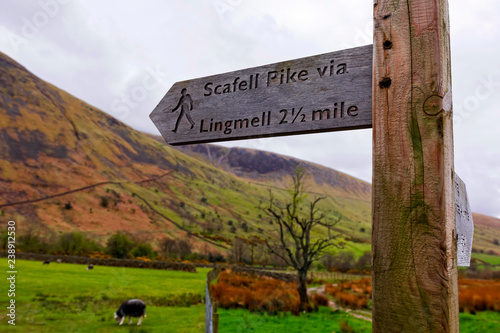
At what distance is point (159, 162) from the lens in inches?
4788

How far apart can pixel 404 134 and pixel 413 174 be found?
0.55 feet

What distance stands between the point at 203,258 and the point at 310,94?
53256 millimetres

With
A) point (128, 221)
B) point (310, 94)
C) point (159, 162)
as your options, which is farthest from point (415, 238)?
point (159, 162)

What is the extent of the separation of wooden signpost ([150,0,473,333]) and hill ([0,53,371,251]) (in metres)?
58.6

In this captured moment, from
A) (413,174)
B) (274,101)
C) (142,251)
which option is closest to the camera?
(413,174)

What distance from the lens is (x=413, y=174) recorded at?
1252 millimetres

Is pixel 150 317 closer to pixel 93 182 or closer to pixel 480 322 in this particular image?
pixel 480 322

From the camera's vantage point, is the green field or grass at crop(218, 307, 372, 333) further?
grass at crop(218, 307, 372, 333)

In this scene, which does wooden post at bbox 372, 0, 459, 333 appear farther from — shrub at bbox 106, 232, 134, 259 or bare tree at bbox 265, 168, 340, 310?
shrub at bbox 106, 232, 134, 259

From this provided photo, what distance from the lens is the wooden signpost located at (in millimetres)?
1184

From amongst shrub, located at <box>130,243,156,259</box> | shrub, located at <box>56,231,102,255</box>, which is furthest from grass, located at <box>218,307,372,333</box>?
shrub, located at <box>56,231,102,255</box>

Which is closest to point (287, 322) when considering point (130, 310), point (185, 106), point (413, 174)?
point (130, 310)

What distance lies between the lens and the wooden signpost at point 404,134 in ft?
3.88

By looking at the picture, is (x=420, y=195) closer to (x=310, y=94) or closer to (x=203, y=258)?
(x=310, y=94)
